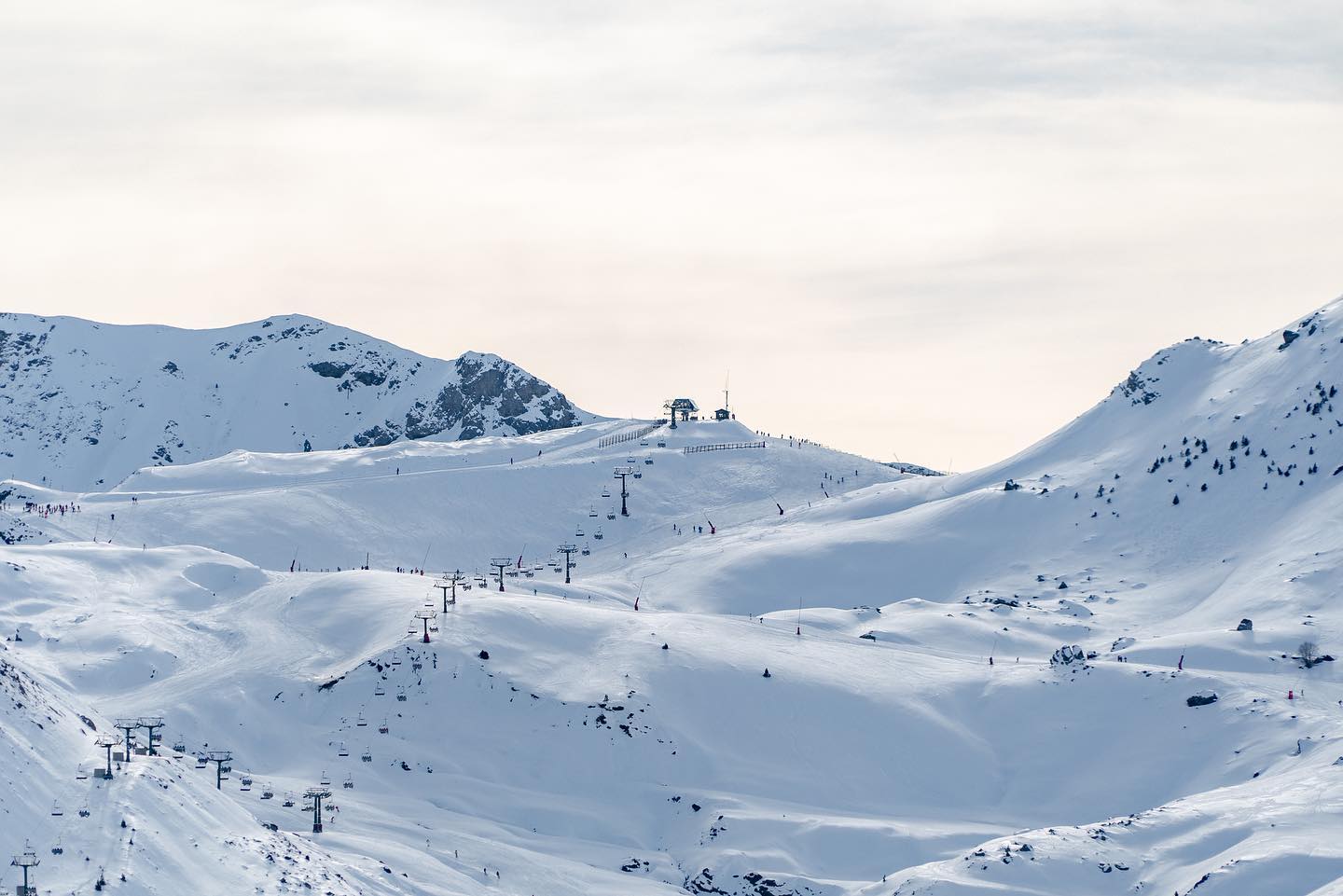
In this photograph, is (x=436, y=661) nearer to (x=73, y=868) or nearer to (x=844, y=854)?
(x=844, y=854)

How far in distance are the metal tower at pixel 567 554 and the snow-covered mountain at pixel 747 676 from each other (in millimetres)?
1144

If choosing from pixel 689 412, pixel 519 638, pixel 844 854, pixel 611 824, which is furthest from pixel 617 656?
pixel 689 412

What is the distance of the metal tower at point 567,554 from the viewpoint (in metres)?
130

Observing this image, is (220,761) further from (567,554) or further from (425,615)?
(567,554)

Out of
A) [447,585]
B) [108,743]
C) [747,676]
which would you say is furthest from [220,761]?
[447,585]

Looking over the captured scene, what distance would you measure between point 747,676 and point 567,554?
31.9m

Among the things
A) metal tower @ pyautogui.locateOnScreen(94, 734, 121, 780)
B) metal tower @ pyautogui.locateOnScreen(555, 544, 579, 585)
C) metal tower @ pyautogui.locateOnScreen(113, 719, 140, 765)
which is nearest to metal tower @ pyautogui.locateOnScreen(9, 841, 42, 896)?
metal tower @ pyautogui.locateOnScreen(94, 734, 121, 780)

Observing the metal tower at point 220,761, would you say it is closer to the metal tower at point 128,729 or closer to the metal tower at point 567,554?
the metal tower at point 128,729

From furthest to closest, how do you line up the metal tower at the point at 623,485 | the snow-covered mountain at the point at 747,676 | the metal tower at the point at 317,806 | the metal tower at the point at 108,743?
the metal tower at the point at 623,485 < the metal tower at the point at 317,806 < the snow-covered mountain at the point at 747,676 < the metal tower at the point at 108,743

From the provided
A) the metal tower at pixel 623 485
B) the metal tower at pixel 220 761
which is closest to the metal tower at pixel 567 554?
the metal tower at pixel 623 485

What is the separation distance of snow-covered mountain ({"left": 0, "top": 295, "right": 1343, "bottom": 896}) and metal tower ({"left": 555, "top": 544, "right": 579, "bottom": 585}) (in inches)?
45.1

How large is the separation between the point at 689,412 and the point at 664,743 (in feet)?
293

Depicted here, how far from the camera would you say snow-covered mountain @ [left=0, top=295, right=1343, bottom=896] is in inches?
3100

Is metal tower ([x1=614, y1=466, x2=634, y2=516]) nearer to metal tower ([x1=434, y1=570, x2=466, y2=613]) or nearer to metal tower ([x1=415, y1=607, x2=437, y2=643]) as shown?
metal tower ([x1=434, y1=570, x2=466, y2=613])
